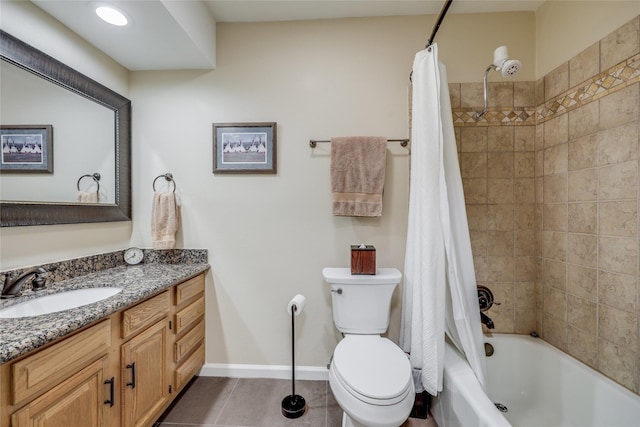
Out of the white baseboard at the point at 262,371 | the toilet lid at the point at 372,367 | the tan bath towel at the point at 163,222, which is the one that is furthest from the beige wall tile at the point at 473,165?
the tan bath towel at the point at 163,222

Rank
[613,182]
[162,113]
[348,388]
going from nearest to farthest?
[348,388], [613,182], [162,113]

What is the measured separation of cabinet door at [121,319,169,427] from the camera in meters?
1.21

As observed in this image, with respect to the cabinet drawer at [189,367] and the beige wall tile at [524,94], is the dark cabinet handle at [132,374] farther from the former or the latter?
the beige wall tile at [524,94]

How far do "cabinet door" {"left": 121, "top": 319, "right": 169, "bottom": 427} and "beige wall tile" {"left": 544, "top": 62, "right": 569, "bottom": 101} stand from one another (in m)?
2.67

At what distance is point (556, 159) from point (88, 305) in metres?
2.51

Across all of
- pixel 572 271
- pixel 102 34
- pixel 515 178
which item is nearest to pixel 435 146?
pixel 515 178

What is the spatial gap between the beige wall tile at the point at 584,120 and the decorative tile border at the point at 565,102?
0.10ft

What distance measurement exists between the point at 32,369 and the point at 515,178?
249 cm

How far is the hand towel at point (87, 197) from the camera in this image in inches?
62.3

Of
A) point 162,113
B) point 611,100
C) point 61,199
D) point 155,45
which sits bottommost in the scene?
point 61,199

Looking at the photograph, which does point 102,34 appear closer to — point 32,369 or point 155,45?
point 155,45

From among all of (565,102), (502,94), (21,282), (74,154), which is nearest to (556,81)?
(565,102)

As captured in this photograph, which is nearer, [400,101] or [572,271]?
[572,271]

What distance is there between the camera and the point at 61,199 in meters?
1.47
